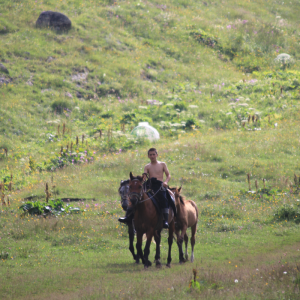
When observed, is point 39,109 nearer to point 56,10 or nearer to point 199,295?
point 56,10

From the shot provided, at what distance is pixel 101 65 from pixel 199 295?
3415 cm

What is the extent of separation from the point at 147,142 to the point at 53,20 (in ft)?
70.9

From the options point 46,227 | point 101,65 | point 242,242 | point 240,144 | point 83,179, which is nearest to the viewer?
point 242,242

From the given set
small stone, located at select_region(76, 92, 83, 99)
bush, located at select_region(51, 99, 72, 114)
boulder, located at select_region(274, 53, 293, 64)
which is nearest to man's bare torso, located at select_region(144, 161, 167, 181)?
bush, located at select_region(51, 99, 72, 114)

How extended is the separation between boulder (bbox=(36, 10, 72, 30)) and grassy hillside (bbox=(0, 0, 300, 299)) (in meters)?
0.91

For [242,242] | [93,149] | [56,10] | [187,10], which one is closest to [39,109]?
[93,149]

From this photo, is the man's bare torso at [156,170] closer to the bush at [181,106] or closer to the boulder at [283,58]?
the bush at [181,106]

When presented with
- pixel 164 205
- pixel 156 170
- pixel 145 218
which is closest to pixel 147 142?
pixel 156 170

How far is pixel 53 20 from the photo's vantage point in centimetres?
4084

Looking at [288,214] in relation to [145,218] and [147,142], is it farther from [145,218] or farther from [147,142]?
[147,142]

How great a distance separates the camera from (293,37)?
51.7 metres

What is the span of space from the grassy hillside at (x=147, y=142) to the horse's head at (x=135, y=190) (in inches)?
68.2

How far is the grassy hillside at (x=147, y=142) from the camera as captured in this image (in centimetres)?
930

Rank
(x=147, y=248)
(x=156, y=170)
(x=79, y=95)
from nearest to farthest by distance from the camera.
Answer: (x=147, y=248) < (x=156, y=170) < (x=79, y=95)
